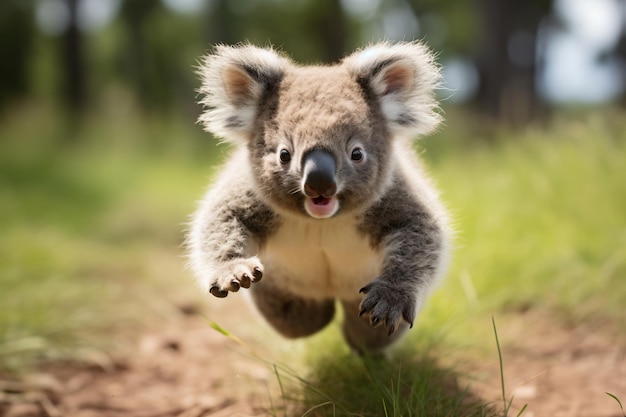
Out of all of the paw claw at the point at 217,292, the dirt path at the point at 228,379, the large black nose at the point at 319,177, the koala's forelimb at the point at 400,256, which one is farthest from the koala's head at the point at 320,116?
the dirt path at the point at 228,379

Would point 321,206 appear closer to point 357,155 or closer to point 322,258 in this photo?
point 357,155

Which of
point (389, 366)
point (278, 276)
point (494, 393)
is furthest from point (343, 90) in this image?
point (494, 393)

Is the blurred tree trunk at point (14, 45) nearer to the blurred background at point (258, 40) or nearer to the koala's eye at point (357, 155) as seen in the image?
the blurred background at point (258, 40)

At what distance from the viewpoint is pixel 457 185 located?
6.27m

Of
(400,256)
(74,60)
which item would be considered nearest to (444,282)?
(400,256)

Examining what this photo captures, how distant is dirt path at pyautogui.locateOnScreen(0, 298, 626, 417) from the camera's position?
304 cm

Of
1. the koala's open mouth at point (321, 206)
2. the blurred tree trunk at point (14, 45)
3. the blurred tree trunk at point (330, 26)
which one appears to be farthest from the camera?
the blurred tree trunk at point (330, 26)

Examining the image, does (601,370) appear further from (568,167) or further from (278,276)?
(568,167)

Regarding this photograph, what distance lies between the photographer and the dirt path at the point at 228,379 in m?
3.04

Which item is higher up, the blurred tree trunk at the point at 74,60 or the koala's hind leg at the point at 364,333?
the blurred tree trunk at the point at 74,60

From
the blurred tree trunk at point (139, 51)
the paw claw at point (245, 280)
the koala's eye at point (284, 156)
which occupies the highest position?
the blurred tree trunk at point (139, 51)

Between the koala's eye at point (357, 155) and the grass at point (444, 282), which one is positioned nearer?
the koala's eye at point (357, 155)

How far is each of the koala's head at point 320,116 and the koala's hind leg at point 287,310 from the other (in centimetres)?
76

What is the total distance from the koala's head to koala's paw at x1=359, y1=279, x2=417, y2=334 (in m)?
0.34
